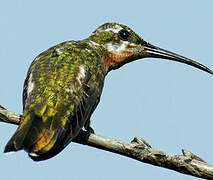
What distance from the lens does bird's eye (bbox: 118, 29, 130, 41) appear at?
13.1m

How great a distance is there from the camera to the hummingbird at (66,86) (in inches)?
356

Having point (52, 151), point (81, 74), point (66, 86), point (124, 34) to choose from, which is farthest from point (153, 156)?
point (124, 34)

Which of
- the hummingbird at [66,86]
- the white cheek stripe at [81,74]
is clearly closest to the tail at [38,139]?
the hummingbird at [66,86]

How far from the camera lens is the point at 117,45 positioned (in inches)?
512

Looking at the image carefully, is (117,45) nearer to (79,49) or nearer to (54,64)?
(79,49)

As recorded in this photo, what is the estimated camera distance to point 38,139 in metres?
8.95

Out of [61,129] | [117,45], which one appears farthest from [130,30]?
[61,129]

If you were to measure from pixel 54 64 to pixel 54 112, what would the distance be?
5.01 ft

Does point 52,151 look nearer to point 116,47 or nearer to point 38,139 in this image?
point 38,139

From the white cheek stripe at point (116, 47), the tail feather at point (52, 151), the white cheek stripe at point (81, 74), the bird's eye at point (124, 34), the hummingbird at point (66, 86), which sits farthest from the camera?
the bird's eye at point (124, 34)

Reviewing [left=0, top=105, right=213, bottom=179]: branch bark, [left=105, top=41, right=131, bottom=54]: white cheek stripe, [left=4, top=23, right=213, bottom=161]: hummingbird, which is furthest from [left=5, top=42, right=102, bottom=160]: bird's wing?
[left=105, top=41, right=131, bottom=54]: white cheek stripe

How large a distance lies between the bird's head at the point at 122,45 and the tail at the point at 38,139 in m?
3.79

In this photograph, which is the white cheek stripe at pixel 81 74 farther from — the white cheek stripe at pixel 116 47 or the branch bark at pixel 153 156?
the white cheek stripe at pixel 116 47

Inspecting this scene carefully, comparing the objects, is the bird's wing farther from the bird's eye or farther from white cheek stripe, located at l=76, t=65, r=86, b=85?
the bird's eye
